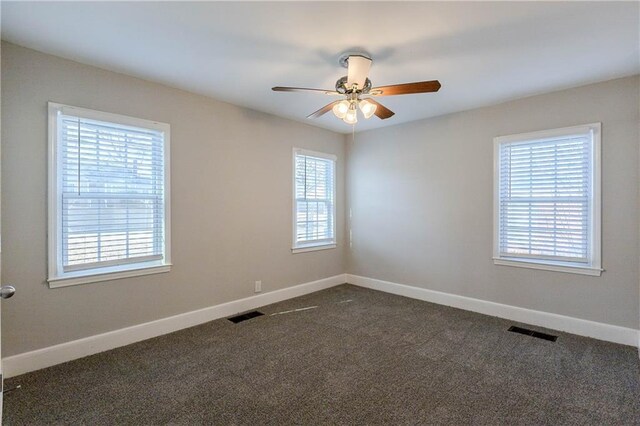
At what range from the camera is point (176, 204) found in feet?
11.0

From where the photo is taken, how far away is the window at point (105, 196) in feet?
8.68

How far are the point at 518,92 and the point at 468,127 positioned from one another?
2.19 ft

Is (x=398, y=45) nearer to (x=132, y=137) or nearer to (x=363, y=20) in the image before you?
(x=363, y=20)

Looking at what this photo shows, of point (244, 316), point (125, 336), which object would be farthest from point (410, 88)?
point (125, 336)

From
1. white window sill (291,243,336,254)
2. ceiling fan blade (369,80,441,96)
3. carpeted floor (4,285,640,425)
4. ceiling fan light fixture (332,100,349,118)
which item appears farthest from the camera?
white window sill (291,243,336,254)

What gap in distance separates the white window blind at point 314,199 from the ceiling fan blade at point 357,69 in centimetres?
204

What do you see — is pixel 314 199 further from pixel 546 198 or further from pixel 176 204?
pixel 546 198

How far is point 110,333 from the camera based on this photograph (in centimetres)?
290

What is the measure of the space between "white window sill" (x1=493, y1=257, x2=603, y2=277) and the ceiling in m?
1.80

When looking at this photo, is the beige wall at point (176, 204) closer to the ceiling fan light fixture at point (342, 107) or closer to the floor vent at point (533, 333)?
the ceiling fan light fixture at point (342, 107)

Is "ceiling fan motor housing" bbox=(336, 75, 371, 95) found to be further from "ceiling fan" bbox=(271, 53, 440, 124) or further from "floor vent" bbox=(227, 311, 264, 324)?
"floor vent" bbox=(227, 311, 264, 324)

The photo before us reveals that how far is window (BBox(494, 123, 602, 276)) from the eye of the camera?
125 inches

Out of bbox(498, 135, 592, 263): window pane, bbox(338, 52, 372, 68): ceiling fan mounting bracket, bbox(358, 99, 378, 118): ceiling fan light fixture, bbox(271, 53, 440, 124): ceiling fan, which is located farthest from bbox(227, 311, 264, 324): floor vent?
bbox(498, 135, 592, 263): window pane

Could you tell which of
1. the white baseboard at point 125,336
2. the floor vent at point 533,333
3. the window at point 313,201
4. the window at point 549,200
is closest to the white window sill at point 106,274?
the white baseboard at point 125,336
